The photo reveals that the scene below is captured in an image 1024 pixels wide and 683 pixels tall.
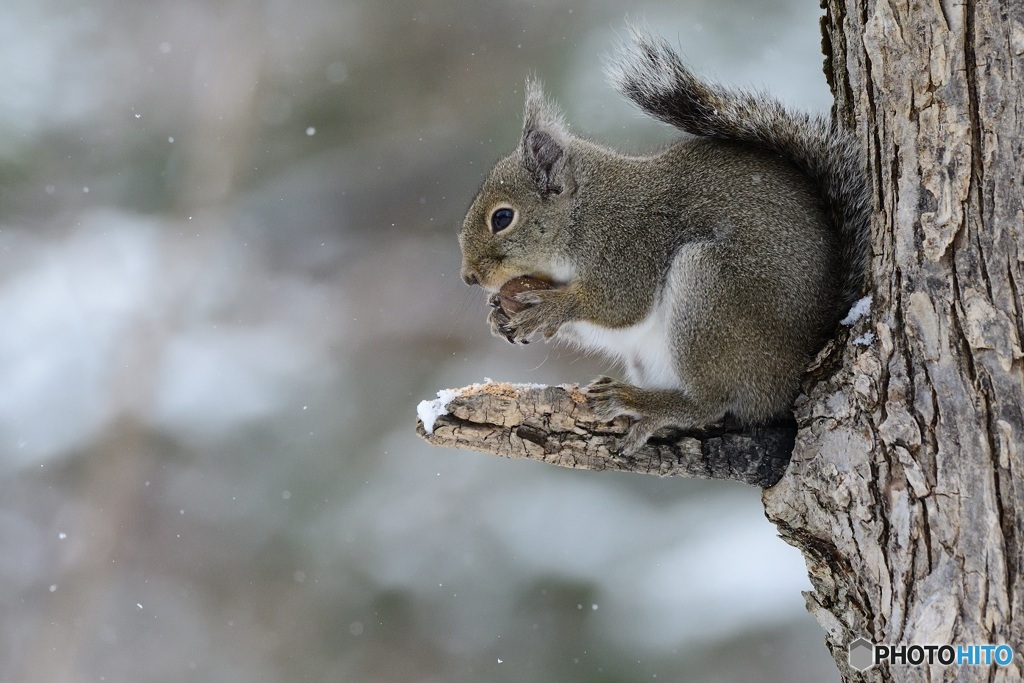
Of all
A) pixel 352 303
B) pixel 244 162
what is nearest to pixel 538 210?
pixel 352 303

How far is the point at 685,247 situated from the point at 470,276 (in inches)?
20.6

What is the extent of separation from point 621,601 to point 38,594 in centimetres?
229

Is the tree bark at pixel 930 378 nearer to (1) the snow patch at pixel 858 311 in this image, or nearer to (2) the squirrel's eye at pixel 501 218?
(1) the snow patch at pixel 858 311

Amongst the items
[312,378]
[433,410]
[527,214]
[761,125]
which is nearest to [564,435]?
[433,410]

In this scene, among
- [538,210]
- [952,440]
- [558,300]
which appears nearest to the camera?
[952,440]

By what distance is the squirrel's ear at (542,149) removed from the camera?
2.13 metres

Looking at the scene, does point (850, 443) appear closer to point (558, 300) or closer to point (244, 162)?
point (558, 300)

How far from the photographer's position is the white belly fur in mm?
1830

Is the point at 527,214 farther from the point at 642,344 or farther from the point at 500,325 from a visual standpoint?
the point at 642,344

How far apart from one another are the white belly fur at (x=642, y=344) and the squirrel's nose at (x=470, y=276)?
23 cm

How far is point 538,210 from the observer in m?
2.12

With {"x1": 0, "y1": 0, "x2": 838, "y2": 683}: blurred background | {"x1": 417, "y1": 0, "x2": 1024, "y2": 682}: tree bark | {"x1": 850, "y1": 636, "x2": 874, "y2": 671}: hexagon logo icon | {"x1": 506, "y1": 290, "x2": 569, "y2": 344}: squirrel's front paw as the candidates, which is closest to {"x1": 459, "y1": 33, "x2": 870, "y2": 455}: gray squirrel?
{"x1": 506, "y1": 290, "x2": 569, "y2": 344}: squirrel's front paw

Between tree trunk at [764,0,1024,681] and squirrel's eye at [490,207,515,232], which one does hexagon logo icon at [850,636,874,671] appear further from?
squirrel's eye at [490,207,515,232]

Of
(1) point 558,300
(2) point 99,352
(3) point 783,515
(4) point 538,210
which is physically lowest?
(3) point 783,515
